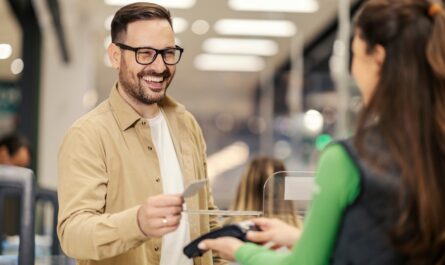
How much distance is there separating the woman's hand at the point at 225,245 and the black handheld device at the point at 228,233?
0.05ft

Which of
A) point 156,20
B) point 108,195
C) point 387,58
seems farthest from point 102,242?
point 387,58

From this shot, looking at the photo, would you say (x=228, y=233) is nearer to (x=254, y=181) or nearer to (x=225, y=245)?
(x=225, y=245)

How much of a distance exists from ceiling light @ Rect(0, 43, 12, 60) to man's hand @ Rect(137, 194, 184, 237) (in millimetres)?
7382

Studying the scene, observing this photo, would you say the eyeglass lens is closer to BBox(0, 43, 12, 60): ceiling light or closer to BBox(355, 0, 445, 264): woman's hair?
BBox(355, 0, 445, 264): woman's hair

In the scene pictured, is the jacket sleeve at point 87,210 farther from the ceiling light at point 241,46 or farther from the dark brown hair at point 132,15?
the ceiling light at point 241,46

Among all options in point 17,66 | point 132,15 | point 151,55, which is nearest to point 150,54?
point 151,55

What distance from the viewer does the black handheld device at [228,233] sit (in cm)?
178

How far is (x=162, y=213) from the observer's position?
180cm

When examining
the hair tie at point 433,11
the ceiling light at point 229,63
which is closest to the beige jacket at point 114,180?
the hair tie at point 433,11

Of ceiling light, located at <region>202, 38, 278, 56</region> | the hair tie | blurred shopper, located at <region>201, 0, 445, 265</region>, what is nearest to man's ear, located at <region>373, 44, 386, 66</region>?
blurred shopper, located at <region>201, 0, 445, 265</region>

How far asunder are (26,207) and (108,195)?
0.31 meters

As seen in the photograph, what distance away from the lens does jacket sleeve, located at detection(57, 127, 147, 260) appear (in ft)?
6.40

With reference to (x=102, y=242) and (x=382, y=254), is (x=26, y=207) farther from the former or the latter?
(x=382, y=254)

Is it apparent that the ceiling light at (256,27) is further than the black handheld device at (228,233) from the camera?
Yes
